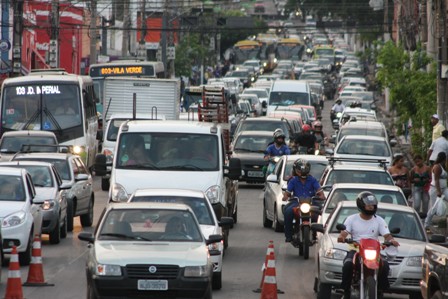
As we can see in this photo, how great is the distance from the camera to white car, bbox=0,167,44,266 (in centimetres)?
2067

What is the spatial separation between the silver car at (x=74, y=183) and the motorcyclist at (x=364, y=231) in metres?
11.6

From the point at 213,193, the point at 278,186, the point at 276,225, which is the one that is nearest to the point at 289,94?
the point at 278,186

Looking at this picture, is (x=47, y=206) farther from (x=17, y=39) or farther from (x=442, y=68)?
(x=17, y=39)

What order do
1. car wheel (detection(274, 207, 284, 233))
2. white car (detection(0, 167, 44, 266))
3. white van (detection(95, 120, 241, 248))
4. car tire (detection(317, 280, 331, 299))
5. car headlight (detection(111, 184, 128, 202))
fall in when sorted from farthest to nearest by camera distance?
1. car wheel (detection(274, 207, 284, 233))
2. white van (detection(95, 120, 241, 248))
3. car headlight (detection(111, 184, 128, 202))
4. white car (detection(0, 167, 44, 266))
5. car tire (detection(317, 280, 331, 299))

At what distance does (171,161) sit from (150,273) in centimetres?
774

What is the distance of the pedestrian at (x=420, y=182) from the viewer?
94.5 feet

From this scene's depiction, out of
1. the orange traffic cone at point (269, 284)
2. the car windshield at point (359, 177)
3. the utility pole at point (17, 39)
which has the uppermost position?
the utility pole at point (17, 39)

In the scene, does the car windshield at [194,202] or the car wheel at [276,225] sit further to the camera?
the car wheel at [276,225]

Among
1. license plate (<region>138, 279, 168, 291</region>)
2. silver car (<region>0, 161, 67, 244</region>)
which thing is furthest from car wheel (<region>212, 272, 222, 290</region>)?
silver car (<region>0, 161, 67, 244</region>)

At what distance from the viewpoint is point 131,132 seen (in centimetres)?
2325

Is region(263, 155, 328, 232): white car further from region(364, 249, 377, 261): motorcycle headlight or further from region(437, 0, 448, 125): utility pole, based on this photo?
region(364, 249, 377, 261): motorcycle headlight

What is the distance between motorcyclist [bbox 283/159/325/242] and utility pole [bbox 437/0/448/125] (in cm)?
1600

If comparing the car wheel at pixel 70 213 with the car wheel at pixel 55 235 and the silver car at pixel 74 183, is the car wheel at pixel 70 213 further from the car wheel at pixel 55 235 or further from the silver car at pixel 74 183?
the car wheel at pixel 55 235

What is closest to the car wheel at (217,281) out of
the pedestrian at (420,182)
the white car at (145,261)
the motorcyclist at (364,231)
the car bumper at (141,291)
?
the white car at (145,261)
